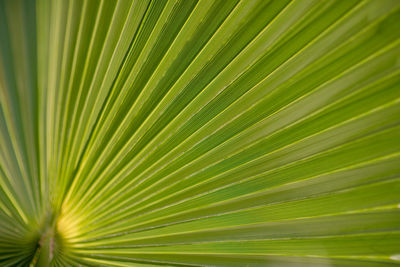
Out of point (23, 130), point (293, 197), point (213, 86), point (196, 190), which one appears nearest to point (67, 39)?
point (23, 130)

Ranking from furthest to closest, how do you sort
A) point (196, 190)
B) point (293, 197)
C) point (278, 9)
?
point (196, 190), point (293, 197), point (278, 9)

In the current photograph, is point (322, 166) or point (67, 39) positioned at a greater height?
point (67, 39)

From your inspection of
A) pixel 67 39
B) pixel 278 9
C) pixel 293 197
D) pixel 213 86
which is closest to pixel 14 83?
pixel 67 39

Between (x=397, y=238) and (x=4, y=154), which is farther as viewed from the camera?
(x=4, y=154)

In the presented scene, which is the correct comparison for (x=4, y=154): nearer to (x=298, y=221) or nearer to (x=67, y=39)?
(x=67, y=39)

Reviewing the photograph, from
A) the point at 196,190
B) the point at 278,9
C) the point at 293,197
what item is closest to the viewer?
the point at 278,9

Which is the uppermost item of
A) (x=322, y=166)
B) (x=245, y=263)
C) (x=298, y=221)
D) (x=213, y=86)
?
(x=213, y=86)

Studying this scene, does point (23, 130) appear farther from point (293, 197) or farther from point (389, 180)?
point (389, 180)
